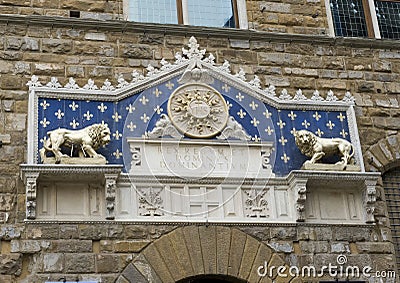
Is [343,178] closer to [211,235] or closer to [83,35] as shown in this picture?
[211,235]

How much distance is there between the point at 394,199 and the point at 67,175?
13.0ft

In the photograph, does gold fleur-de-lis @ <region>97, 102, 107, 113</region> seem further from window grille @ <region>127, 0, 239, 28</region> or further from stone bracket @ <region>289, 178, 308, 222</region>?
stone bracket @ <region>289, 178, 308, 222</region>

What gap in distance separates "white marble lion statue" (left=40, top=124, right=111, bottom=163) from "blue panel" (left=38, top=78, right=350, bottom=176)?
0.45 feet

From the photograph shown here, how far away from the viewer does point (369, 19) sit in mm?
10156

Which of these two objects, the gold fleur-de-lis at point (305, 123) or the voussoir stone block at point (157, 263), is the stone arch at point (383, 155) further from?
the voussoir stone block at point (157, 263)

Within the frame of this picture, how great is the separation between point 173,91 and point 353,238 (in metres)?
2.67

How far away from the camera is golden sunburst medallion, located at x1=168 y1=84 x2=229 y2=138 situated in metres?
8.63

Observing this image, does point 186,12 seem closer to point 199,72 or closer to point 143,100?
point 199,72

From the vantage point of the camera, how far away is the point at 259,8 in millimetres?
9734

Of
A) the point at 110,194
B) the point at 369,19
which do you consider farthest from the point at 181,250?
the point at 369,19

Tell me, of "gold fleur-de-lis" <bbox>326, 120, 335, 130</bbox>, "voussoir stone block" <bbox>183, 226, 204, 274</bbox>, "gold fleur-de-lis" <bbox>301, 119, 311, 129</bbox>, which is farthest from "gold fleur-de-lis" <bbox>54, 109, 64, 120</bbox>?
"gold fleur-de-lis" <bbox>326, 120, 335, 130</bbox>

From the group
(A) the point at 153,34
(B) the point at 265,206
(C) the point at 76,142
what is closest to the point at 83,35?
(A) the point at 153,34

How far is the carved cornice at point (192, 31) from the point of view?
8844 millimetres

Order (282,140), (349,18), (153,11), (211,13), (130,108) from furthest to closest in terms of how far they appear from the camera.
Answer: (349,18) → (211,13) → (153,11) → (282,140) → (130,108)
